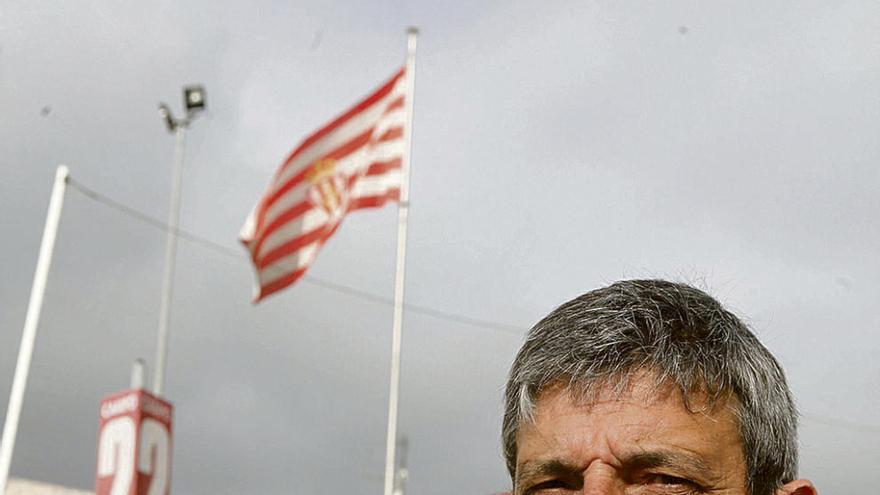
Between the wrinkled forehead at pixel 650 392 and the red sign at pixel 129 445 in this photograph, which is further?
the red sign at pixel 129 445

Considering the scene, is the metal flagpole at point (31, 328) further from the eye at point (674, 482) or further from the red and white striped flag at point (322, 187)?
the eye at point (674, 482)

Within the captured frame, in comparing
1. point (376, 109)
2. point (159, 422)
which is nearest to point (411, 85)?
point (376, 109)

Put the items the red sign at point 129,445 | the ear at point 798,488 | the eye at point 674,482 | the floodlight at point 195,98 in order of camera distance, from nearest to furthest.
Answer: the eye at point 674,482 < the ear at point 798,488 < the red sign at point 129,445 < the floodlight at point 195,98

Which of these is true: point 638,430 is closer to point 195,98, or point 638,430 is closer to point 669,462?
point 669,462

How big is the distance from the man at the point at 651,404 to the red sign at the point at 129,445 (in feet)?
20.7

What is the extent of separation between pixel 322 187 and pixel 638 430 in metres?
10.8

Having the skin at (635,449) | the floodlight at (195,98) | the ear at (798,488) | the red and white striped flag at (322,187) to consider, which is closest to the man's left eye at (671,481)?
the skin at (635,449)

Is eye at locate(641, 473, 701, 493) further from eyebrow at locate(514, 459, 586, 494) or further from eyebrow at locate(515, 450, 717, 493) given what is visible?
eyebrow at locate(514, 459, 586, 494)

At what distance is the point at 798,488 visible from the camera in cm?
246

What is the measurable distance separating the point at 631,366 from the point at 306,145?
36.4ft

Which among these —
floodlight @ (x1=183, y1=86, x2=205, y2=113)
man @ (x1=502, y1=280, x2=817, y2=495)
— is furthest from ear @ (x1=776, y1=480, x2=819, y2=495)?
floodlight @ (x1=183, y1=86, x2=205, y2=113)

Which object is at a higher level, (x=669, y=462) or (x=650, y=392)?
(x=650, y=392)

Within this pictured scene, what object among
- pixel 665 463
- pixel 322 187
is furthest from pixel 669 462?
pixel 322 187

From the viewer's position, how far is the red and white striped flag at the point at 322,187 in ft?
41.8
